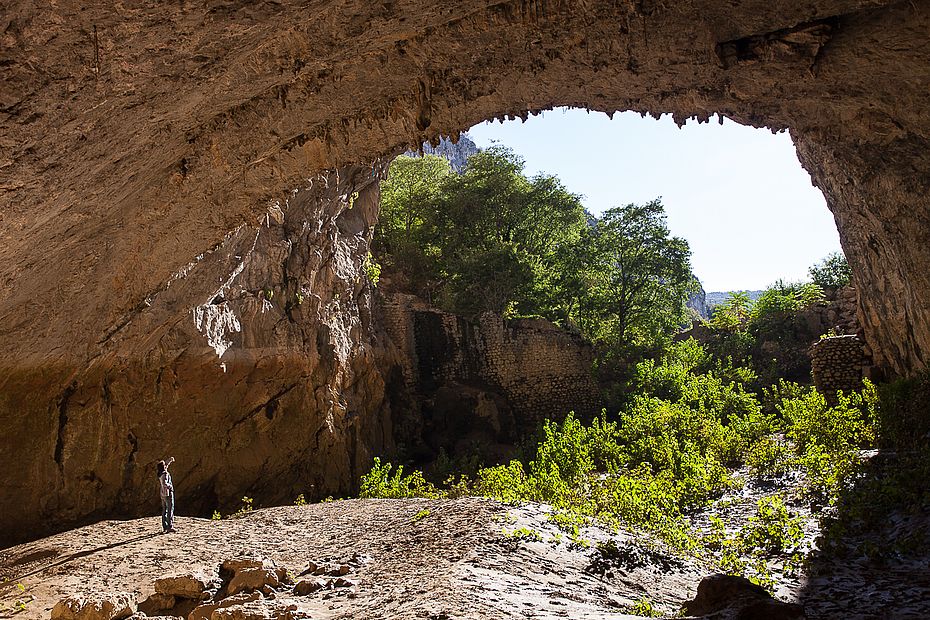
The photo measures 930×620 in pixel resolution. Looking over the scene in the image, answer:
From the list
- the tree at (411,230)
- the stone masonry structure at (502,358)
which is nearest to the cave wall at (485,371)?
the stone masonry structure at (502,358)

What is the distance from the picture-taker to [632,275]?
20.3 m

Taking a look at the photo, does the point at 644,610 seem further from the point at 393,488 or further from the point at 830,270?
the point at 830,270

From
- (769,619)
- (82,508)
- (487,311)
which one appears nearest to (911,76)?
(769,619)

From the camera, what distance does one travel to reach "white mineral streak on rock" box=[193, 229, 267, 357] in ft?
32.4

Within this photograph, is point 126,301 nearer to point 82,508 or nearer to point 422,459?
point 82,508

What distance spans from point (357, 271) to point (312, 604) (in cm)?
1151

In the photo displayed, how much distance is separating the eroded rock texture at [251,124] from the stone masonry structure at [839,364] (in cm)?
182

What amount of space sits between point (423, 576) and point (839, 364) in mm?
10925

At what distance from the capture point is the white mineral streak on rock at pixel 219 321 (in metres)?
9.89

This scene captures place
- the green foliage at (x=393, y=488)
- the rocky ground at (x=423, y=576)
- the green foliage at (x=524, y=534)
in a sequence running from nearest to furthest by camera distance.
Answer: the rocky ground at (x=423, y=576) → the green foliage at (x=524, y=534) → the green foliage at (x=393, y=488)

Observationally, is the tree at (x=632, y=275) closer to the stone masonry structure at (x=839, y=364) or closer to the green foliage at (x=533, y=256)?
the green foliage at (x=533, y=256)

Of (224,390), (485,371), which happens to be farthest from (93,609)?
(485,371)

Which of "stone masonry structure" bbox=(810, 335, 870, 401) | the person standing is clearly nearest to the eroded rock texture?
"stone masonry structure" bbox=(810, 335, 870, 401)

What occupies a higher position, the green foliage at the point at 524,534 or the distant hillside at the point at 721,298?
the distant hillside at the point at 721,298
